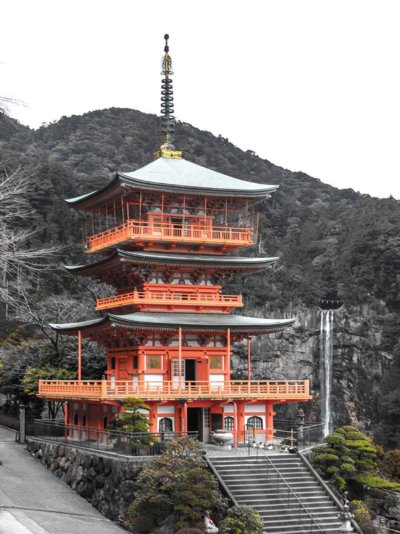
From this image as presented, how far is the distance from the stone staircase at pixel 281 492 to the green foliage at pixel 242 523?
0.84m

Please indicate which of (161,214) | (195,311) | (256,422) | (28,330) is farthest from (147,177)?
(28,330)

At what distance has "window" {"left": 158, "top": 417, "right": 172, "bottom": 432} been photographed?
34.6m

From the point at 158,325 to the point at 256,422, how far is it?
6013 millimetres

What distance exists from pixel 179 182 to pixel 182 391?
963cm

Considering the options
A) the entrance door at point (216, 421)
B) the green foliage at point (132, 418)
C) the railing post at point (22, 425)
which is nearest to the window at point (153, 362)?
the entrance door at point (216, 421)

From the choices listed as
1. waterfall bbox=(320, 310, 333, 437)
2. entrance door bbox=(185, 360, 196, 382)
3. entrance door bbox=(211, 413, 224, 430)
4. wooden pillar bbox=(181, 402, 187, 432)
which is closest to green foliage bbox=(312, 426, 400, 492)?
entrance door bbox=(211, 413, 224, 430)

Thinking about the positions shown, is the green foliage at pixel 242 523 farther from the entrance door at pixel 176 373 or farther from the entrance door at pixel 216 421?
the entrance door at pixel 176 373

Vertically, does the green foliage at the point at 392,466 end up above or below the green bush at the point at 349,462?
below

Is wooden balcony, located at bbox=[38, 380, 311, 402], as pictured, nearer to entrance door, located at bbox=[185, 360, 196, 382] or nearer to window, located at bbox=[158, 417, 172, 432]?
entrance door, located at bbox=[185, 360, 196, 382]

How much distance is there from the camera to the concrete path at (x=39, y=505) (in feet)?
83.3

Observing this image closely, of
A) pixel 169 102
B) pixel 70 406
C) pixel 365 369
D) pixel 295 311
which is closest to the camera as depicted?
pixel 70 406

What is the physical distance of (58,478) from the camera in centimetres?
3400

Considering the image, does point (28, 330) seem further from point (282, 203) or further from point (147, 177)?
point (282, 203)

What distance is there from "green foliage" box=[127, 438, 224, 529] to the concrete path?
1277mm
